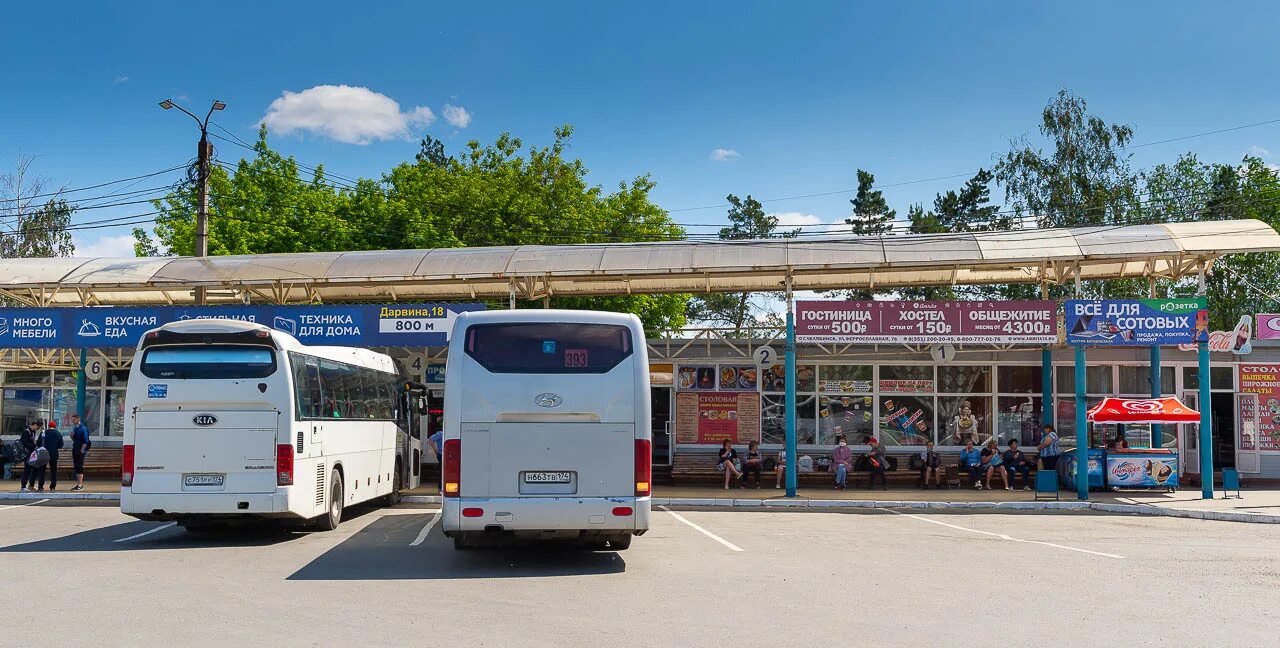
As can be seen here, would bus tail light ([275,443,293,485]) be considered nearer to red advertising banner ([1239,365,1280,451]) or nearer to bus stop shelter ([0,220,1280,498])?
bus stop shelter ([0,220,1280,498])

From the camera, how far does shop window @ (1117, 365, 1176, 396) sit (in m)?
25.9

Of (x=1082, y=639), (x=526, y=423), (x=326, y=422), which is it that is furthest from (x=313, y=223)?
(x=1082, y=639)

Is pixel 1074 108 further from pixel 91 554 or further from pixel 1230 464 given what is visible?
pixel 91 554

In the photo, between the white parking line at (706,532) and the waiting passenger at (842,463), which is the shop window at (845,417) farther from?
the white parking line at (706,532)

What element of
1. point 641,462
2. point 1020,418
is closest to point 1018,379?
point 1020,418

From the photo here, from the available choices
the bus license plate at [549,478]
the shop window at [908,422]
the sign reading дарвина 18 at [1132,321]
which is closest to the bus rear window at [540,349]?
the bus license plate at [549,478]

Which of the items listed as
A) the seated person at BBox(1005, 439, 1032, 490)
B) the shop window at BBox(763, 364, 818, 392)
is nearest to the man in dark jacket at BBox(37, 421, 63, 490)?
the shop window at BBox(763, 364, 818, 392)

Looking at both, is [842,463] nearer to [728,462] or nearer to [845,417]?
[845,417]

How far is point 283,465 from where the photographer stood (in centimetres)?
1355

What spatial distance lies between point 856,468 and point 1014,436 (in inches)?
173

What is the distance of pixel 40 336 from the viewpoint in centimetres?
2400

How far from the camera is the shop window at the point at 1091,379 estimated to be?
25875mm

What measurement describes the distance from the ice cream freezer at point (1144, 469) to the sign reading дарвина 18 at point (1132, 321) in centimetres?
279

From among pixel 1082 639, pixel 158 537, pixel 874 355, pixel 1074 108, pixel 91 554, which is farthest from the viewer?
pixel 1074 108
